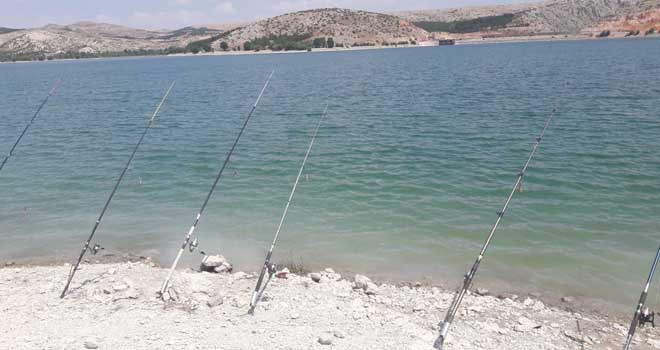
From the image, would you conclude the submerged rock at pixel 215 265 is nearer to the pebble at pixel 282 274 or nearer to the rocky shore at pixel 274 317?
the rocky shore at pixel 274 317

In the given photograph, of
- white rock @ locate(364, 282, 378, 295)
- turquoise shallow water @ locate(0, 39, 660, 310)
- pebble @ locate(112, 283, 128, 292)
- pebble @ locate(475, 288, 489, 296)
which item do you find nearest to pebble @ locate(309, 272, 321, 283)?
white rock @ locate(364, 282, 378, 295)

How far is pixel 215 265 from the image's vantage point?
37.5 feet

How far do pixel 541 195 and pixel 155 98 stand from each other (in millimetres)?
39233

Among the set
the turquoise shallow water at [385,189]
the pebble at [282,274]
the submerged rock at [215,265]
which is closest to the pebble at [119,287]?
the submerged rock at [215,265]

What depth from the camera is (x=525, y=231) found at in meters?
13.5

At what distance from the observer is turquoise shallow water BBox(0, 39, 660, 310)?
40.7 feet

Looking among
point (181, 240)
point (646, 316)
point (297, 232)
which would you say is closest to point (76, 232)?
point (181, 240)

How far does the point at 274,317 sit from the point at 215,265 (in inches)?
117

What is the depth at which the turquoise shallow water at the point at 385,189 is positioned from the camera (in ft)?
40.7

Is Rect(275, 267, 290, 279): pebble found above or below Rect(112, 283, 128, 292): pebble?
below

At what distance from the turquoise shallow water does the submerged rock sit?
0.93m

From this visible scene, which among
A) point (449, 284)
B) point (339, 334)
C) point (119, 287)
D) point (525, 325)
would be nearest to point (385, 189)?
point (449, 284)

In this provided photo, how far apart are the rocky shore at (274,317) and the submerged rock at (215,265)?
336 mm

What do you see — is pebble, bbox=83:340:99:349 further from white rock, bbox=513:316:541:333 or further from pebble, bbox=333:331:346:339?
white rock, bbox=513:316:541:333
